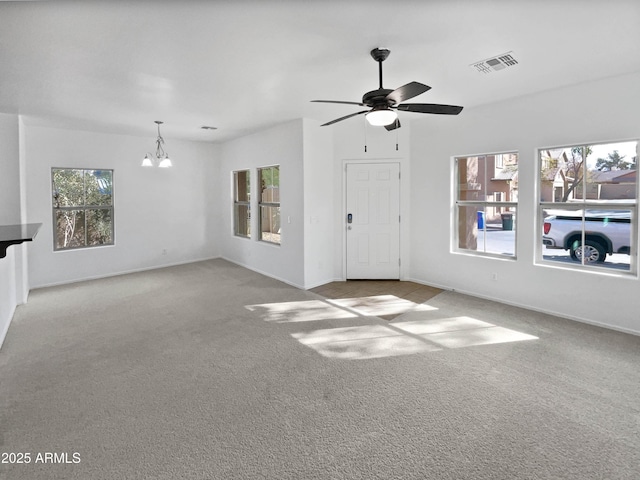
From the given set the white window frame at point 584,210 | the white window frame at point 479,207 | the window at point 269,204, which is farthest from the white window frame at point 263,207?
the white window frame at point 584,210

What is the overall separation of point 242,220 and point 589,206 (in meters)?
5.91

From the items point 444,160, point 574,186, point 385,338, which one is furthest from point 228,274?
point 574,186

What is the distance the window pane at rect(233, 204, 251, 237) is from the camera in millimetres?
7340

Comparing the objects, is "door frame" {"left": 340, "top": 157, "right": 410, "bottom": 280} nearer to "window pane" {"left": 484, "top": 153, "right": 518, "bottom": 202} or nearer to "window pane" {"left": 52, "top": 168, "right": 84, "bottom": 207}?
"window pane" {"left": 484, "top": 153, "right": 518, "bottom": 202}

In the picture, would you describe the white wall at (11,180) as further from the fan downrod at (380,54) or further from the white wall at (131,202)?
the fan downrod at (380,54)

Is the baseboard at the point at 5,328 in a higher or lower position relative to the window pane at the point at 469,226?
lower

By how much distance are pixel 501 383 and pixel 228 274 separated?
494cm

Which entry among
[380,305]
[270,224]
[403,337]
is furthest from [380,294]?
[270,224]

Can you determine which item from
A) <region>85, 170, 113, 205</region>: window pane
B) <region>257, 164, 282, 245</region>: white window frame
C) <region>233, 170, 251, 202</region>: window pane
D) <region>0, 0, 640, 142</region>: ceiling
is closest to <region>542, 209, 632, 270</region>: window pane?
<region>0, 0, 640, 142</region>: ceiling

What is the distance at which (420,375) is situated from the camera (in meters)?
2.86

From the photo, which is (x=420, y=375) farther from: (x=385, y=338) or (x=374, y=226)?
(x=374, y=226)

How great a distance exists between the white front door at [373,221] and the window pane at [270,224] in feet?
4.46

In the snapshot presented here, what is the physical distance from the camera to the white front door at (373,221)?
232 inches

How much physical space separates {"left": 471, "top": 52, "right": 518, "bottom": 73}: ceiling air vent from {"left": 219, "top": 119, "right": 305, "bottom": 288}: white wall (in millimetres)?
2740
